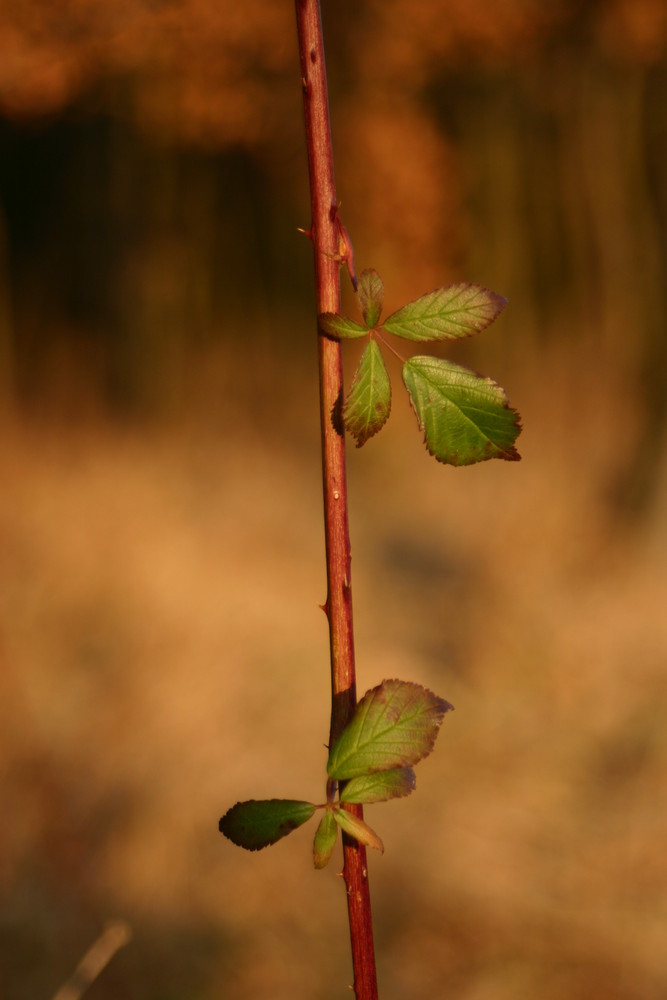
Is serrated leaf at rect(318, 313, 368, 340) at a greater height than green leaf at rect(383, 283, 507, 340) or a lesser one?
lesser

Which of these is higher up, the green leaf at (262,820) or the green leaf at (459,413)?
the green leaf at (459,413)

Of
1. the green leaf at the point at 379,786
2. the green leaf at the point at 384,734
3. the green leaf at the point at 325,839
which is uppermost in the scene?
the green leaf at the point at 384,734

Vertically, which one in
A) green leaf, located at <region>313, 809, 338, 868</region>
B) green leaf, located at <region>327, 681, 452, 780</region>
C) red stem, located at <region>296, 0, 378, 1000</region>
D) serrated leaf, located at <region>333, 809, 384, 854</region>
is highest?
red stem, located at <region>296, 0, 378, 1000</region>
